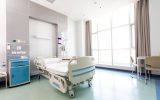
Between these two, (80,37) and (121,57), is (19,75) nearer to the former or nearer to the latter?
(80,37)

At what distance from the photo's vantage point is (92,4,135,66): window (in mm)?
4832

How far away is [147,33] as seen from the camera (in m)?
3.84

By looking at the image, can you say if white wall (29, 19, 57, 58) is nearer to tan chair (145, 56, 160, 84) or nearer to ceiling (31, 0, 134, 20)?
ceiling (31, 0, 134, 20)

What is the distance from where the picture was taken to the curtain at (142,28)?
385 cm

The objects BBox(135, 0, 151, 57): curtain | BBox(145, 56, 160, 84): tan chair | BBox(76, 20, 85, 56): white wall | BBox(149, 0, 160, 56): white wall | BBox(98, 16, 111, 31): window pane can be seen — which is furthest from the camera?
BBox(76, 20, 85, 56): white wall

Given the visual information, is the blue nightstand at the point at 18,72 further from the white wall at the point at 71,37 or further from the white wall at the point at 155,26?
the white wall at the point at 155,26

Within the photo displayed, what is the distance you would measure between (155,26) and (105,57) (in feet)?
9.87

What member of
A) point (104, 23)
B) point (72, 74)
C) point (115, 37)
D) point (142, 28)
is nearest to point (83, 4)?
point (104, 23)

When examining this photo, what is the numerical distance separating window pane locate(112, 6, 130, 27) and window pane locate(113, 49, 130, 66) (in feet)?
4.82

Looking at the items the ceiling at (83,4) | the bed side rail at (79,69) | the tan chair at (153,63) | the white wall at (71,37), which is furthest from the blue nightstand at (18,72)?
the tan chair at (153,63)

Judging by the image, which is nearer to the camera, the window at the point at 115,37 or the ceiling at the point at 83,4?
the ceiling at the point at 83,4

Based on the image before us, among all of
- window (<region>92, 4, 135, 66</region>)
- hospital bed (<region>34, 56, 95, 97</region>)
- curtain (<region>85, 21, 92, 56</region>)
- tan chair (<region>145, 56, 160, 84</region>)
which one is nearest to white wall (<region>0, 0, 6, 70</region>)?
hospital bed (<region>34, 56, 95, 97</region>)

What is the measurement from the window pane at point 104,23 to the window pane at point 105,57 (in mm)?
1473

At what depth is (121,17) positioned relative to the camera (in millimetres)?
5211
